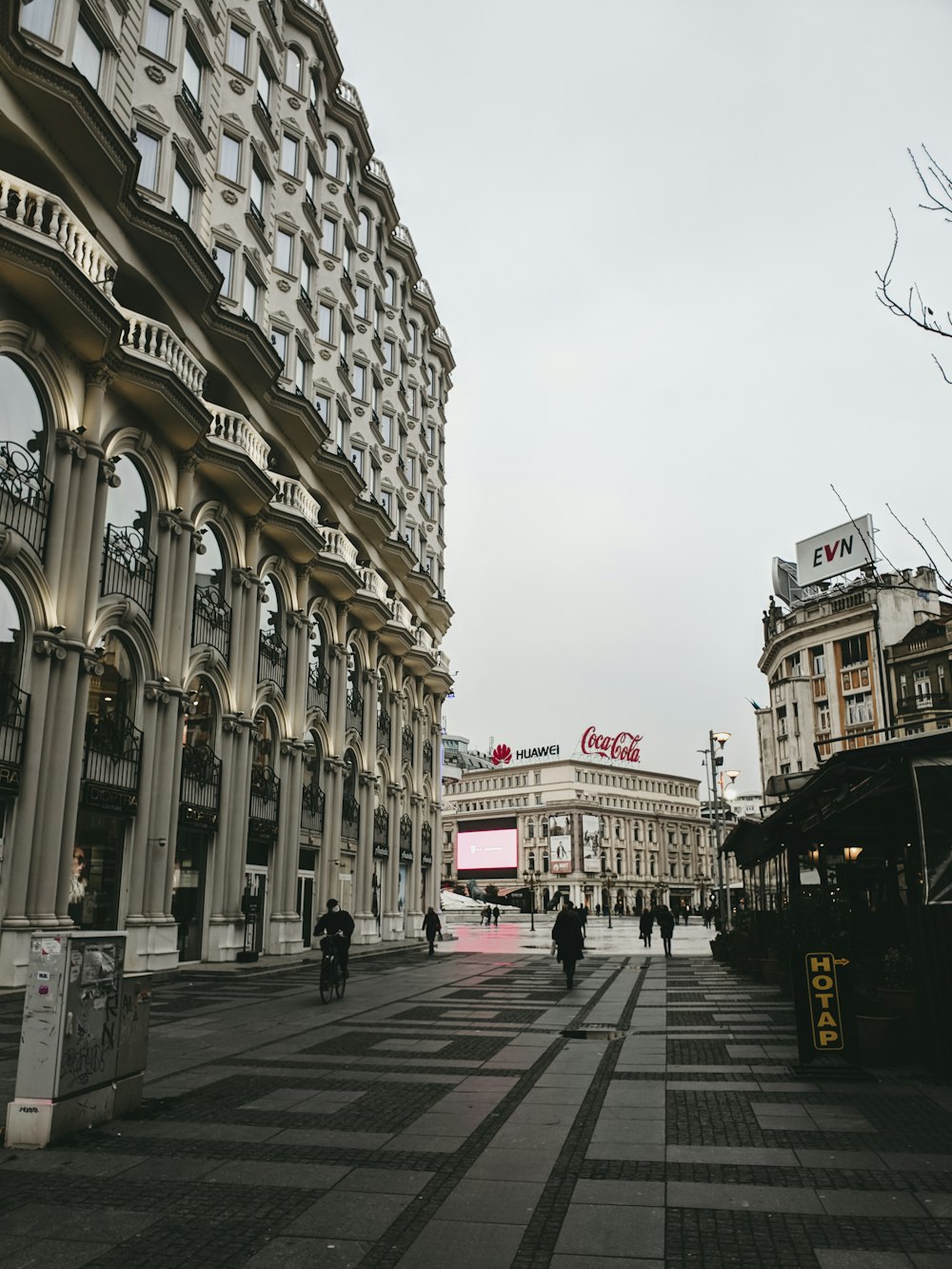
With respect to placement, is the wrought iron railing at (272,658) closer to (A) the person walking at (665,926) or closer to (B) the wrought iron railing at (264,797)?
(B) the wrought iron railing at (264,797)

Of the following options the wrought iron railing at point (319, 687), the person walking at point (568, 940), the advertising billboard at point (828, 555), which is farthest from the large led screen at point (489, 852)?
the person walking at point (568, 940)

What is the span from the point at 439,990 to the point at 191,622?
11.0 metres

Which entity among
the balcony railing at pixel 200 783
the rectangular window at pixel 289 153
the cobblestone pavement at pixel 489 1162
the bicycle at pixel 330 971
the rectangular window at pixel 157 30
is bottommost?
the cobblestone pavement at pixel 489 1162

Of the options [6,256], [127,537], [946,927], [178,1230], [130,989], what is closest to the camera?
[178,1230]

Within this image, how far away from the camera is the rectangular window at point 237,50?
3072 centimetres

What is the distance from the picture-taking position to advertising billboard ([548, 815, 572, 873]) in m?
143

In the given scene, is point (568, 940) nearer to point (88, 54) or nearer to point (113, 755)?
point (113, 755)

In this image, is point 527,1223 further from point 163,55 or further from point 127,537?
point 163,55

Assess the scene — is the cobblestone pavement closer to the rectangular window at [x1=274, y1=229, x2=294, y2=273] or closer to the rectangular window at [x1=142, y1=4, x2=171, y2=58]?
the rectangular window at [x1=142, y1=4, x2=171, y2=58]

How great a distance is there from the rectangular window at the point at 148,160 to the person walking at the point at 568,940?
20029 millimetres

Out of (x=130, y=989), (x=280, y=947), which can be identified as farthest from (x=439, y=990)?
(x=130, y=989)

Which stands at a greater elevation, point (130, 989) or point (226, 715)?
point (226, 715)

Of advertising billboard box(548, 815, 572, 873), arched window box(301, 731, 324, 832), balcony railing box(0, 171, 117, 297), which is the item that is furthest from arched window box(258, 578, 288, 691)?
advertising billboard box(548, 815, 572, 873)

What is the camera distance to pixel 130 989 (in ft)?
28.9
